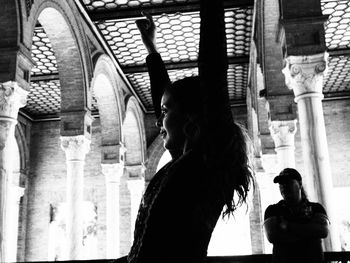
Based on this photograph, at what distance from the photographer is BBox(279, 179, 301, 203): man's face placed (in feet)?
7.82

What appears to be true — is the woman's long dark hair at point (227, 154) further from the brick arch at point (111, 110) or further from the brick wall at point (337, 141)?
the brick wall at point (337, 141)

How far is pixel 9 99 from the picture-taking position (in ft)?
21.5

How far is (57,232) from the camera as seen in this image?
1560cm

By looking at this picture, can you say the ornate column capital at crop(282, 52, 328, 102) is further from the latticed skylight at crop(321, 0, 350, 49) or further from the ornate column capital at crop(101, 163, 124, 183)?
the ornate column capital at crop(101, 163, 124, 183)

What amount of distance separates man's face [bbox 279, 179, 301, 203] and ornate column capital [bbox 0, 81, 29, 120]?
5112 mm

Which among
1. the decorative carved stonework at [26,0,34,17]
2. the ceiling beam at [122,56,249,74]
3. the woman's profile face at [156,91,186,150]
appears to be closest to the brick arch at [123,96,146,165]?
the ceiling beam at [122,56,249,74]

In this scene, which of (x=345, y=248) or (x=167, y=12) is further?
(x=345, y=248)

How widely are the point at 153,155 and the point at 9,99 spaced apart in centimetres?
928

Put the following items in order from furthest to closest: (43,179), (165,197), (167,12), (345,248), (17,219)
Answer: (43,179) → (17,219) → (345,248) → (167,12) → (165,197)

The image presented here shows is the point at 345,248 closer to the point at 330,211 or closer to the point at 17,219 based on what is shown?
the point at 330,211

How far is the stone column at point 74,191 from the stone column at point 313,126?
5.06m

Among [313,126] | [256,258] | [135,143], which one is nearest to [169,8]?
[313,126]

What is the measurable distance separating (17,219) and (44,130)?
334cm

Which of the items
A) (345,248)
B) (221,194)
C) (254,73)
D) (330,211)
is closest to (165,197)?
(221,194)
